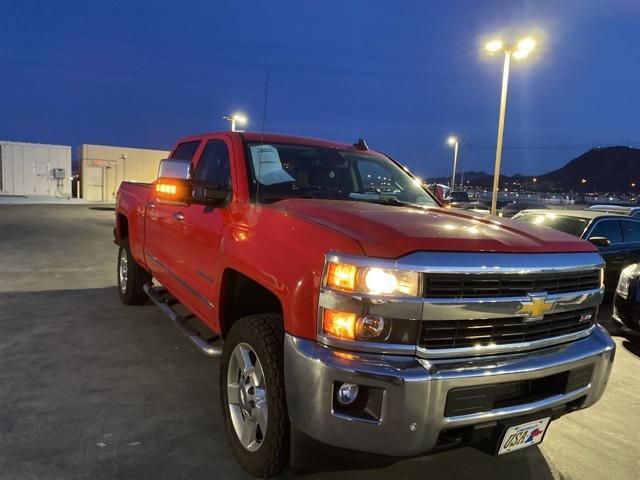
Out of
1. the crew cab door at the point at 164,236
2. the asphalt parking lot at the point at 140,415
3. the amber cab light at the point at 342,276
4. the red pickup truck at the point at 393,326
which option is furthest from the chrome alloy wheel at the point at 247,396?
the crew cab door at the point at 164,236

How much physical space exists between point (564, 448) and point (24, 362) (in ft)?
13.7

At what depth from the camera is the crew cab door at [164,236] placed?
4.23 metres

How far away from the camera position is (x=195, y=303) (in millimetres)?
3814

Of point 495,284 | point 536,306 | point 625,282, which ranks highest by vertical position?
point 495,284

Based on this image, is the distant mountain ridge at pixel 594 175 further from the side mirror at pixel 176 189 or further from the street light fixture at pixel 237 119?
the side mirror at pixel 176 189

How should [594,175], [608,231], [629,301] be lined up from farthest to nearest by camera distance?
[594,175] < [608,231] < [629,301]

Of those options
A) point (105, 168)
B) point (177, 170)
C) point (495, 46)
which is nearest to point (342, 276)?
point (177, 170)

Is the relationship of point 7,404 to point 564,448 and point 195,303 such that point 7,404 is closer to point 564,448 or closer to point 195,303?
point 195,303

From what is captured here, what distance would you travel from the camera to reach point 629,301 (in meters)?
5.41

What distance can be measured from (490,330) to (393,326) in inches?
19.6

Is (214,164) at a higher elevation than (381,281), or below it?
higher

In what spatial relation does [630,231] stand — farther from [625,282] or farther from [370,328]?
[370,328]

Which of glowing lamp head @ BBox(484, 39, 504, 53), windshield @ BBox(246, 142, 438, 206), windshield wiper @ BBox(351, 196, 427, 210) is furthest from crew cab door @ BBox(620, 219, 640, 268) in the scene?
glowing lamp head @ BBox(484, 39, 504, 53)

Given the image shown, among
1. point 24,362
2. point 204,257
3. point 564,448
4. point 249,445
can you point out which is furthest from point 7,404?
point 564,448
